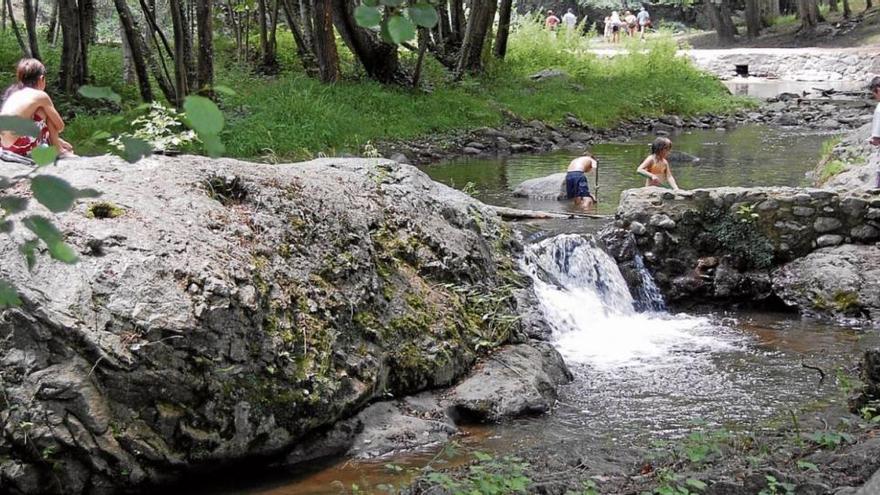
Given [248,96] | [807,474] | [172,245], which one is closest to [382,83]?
[248,96]

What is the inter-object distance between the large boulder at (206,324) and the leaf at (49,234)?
7.28ft

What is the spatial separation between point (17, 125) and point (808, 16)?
4197 centimetres

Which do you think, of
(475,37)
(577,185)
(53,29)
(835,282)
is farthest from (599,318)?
(53,29)

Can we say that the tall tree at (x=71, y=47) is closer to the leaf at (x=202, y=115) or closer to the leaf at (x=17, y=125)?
the leaf at (x=17, y=125)

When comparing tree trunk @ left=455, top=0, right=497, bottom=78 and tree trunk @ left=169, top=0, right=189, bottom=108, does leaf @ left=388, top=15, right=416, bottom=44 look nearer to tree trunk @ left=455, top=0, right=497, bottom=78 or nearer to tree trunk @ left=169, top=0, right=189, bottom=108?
tree trunk @ left=169, top=0, right=189, bottom=108

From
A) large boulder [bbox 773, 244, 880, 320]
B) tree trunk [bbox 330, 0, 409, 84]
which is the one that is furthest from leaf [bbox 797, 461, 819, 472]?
tree trunk [bbox 330, 0, 409, 84]

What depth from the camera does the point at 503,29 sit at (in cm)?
2469

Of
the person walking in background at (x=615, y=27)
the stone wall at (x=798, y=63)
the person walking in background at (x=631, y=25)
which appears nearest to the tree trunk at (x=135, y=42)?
the stone wall at (x=798, y=63)

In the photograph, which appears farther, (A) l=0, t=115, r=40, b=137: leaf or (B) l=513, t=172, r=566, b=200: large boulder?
(B) l=513, t=172, r=566, b=200: large boulder

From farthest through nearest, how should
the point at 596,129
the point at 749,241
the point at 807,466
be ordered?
the point at 596,129 < the point at 749,241 < the point at 807,466

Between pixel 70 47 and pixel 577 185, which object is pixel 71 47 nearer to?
pixel 70 47

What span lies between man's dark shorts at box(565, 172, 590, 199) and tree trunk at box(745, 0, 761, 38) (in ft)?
103

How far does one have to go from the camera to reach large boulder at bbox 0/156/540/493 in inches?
196

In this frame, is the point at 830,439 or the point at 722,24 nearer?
the point at 830,439
